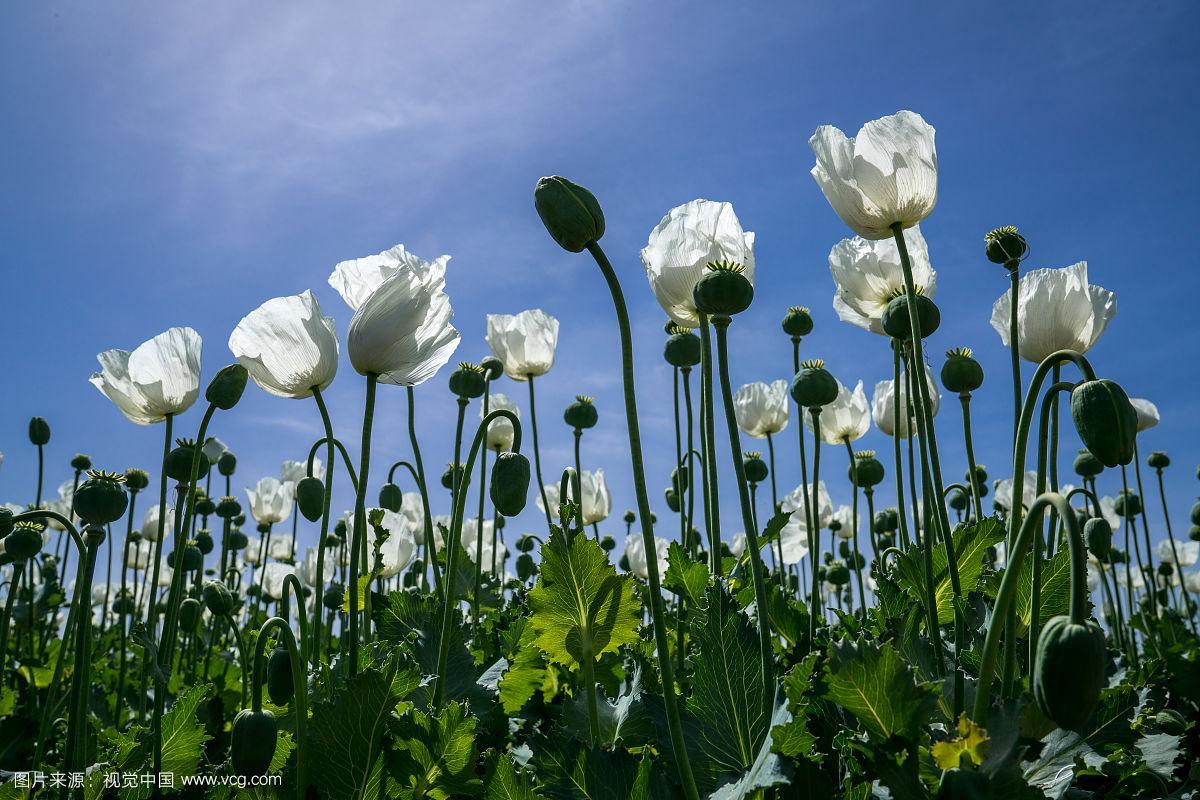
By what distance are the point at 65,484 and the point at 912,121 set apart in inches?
326

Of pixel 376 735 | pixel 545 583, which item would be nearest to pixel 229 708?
pixel 376 735

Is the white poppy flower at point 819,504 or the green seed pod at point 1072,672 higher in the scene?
the white poppy flower at point 819,504

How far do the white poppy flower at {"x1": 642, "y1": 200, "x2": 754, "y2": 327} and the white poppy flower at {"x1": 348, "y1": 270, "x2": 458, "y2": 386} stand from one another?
1.94ft

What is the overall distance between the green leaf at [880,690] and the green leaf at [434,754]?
2.59 ft

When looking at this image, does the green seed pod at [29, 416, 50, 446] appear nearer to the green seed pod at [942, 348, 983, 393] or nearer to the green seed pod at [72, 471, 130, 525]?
the green seed pod at [72, 471, 130, 525]

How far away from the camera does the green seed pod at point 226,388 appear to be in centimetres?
251

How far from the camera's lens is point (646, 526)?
1.39 metres

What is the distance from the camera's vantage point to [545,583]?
1.74 m

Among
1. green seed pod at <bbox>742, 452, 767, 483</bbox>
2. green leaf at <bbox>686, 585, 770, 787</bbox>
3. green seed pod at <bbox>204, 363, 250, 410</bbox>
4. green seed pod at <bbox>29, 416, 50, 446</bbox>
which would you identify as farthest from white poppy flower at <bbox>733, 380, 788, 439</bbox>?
green seed pod at <bbox>29, 416, 50, 446</bbox>

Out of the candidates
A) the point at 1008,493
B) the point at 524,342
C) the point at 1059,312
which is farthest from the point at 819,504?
the point at 1059,312

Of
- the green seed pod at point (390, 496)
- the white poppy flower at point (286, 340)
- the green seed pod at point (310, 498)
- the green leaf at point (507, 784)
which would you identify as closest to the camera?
the green leaf at point (507, 784)

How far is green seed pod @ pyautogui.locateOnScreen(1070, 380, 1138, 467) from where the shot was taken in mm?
1310

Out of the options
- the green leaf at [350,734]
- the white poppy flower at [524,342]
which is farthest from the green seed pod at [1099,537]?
the white poppy flower at [524,342]

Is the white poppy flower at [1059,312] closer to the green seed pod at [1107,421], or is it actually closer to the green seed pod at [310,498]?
the green seed pod at [1107,421]
